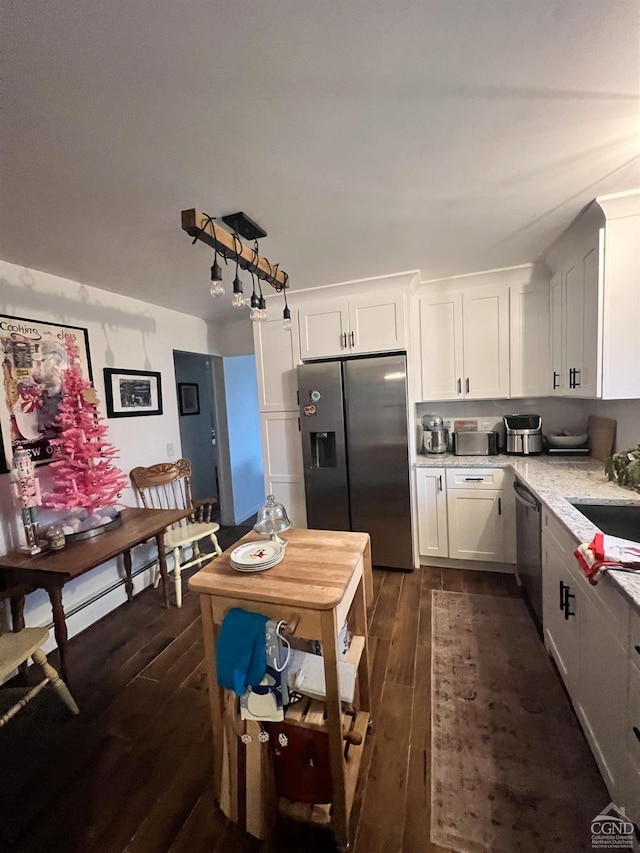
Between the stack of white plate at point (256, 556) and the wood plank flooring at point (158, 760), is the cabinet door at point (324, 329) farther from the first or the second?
the wood plank flooring at point (158, 760)

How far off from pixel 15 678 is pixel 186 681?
1.01m

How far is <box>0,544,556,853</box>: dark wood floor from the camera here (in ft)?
3.94

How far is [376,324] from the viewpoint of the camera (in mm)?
2812

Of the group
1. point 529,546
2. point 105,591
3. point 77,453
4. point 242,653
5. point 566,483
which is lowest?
point 105,591

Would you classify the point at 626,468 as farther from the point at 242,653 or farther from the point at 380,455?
the point at 242,653

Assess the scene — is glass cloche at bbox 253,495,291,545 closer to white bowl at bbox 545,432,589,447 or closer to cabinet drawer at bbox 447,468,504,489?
cabinet drawer at bbox 447,468,504,489

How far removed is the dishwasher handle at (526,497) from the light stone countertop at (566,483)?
0.25 ft

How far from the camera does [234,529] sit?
4.20 m

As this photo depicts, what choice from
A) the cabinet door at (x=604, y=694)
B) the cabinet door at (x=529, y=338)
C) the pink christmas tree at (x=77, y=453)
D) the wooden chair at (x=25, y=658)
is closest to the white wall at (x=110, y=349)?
the pink christmas tree at (x=77, y=453)

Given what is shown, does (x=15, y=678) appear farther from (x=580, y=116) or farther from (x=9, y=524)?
(x=580, y=116)

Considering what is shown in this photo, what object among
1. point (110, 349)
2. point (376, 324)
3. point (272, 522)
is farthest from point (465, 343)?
point (110, 349)

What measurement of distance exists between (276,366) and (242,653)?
8.02 ft

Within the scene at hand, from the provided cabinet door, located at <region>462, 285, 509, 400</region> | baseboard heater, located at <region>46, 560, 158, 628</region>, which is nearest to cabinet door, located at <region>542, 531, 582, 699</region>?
cabinet door, located at <region>462, 285, 509, 400</region>

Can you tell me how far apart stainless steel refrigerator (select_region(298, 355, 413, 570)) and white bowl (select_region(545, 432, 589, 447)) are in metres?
1.21
